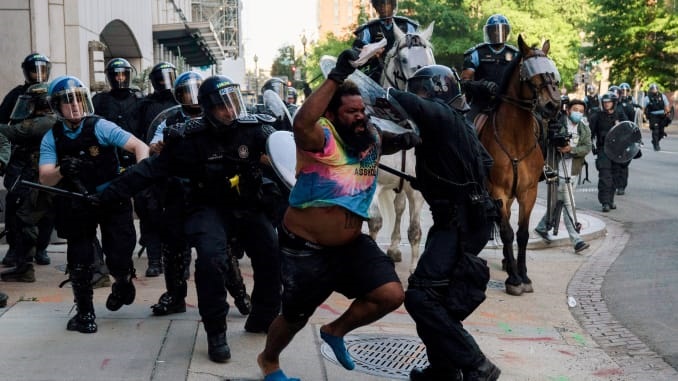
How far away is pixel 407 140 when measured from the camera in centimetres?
511

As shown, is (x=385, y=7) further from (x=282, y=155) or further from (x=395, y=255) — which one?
(x=282, y=155)

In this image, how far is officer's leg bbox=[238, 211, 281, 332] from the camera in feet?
21.0

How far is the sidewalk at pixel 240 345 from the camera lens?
5.77 metres

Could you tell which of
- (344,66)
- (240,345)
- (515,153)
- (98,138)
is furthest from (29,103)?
(344,66)

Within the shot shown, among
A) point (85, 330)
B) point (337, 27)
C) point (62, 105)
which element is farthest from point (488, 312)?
point (337, 27)

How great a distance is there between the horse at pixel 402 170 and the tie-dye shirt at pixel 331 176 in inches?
131

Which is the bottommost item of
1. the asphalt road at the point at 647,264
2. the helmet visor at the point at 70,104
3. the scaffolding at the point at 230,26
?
the asphalt road at the point at 647,264

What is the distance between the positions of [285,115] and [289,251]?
13.7ft

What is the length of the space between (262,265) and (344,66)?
90.3 inches

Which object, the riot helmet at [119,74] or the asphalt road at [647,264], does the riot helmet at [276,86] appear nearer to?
the riot helmet at [119,74]

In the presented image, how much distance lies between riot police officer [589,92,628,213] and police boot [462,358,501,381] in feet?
35.1

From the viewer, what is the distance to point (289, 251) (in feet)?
16.9

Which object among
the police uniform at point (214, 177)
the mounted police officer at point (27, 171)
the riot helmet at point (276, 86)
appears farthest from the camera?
the riot helmet at point (276, 86)

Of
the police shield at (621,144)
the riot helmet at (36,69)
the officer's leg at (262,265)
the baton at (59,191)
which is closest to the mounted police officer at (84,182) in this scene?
the baton at (59,191)
